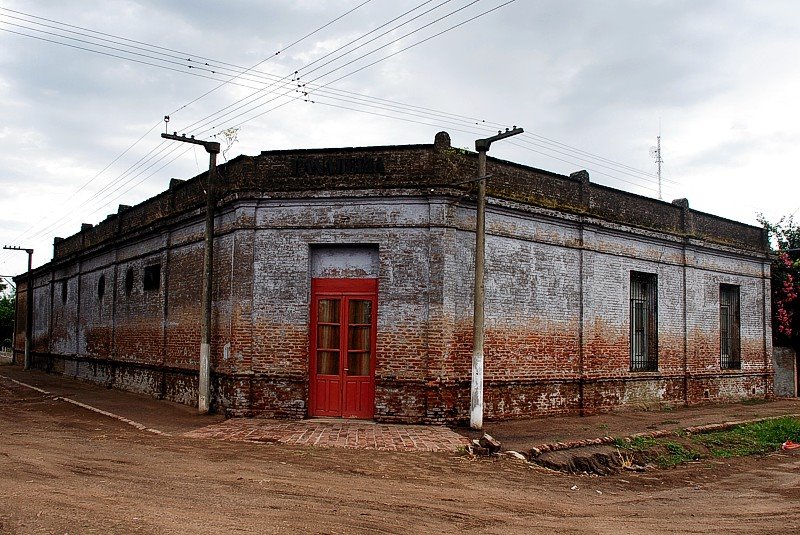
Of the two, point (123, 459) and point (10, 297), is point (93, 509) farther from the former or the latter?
point (10, 297)

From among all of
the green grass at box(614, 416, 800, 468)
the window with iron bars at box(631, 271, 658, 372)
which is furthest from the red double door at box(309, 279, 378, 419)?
the window with iron bars at box(631, 271, 658, 372)

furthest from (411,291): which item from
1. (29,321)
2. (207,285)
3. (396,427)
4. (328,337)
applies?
(29,321)

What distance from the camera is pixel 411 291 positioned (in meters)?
13.1

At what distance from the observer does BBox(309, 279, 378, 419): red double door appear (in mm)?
13234

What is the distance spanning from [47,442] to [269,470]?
4.43 m

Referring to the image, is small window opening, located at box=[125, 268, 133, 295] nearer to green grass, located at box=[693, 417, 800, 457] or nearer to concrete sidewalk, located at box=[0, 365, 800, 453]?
concrete sidewalk, located at box=[0, 365, 800, 453]

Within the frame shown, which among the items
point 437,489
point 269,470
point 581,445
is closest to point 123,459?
point 269,470

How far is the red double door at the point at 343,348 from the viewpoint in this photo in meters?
13.2

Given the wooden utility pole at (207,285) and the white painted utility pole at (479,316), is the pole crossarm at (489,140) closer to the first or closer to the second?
the white painted utility pole at (479,316)

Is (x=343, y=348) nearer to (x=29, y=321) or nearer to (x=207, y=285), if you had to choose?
(x=207, y=285)

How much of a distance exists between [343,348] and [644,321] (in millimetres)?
8578

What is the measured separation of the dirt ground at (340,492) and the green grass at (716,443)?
47cm

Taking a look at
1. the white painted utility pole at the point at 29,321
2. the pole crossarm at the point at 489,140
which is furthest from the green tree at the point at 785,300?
the white painted utility pole at the point at 29,321

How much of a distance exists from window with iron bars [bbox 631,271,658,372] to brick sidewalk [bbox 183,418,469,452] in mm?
7082
